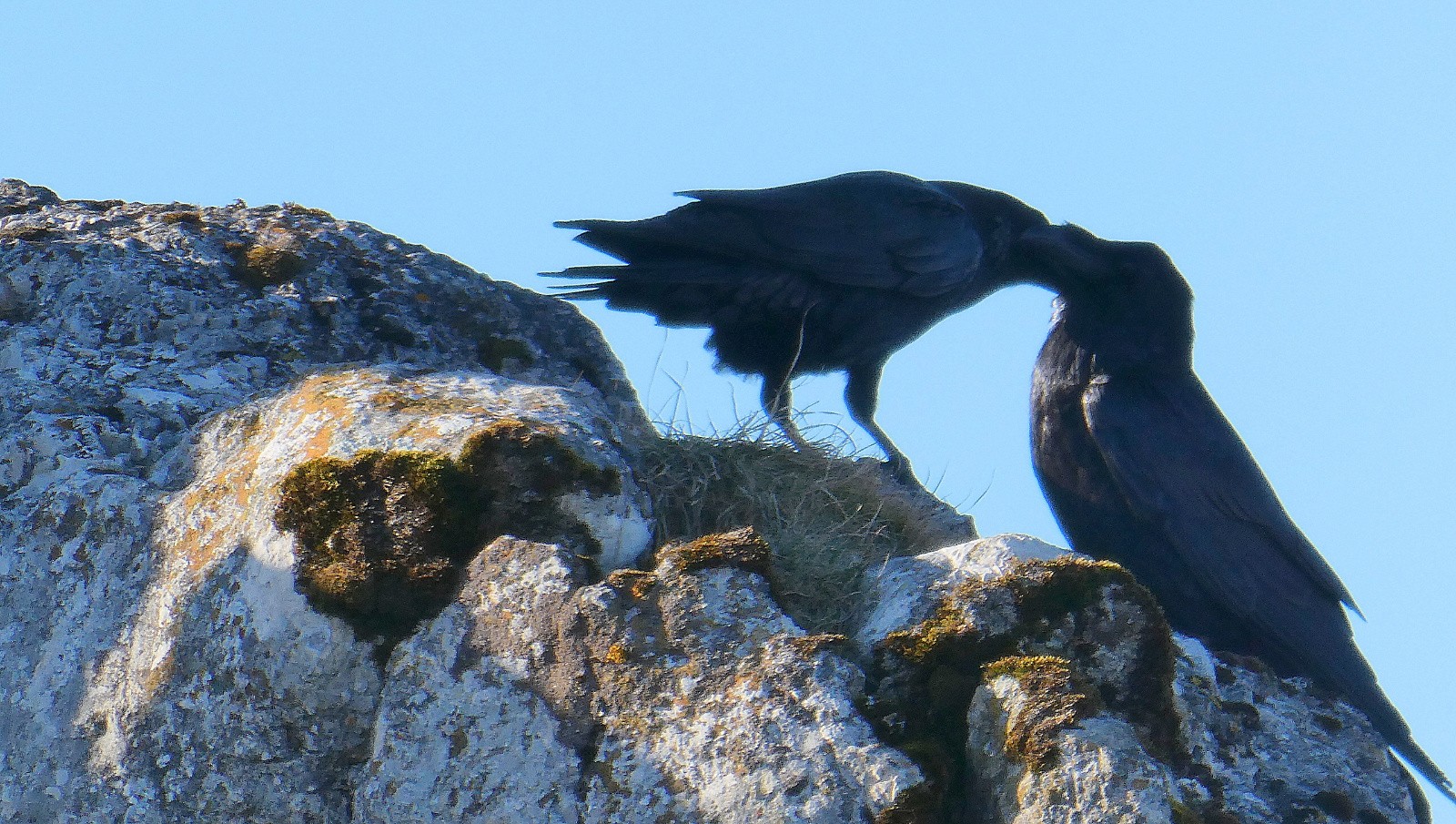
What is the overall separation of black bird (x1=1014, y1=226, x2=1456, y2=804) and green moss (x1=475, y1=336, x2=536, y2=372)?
7.22ft

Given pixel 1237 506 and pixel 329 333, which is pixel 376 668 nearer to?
pixel 329 333

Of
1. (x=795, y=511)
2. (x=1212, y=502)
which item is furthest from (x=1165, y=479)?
(x=795, y=511)

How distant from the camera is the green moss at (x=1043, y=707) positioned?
103 inches

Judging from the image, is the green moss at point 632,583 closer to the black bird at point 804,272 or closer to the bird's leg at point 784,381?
the bird's leg at point 784,381

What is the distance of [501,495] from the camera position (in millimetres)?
3203

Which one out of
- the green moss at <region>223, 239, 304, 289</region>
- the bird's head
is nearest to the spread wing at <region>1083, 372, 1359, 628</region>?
the bird's head

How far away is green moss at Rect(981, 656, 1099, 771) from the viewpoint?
2604 mm

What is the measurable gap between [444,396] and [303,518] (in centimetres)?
49

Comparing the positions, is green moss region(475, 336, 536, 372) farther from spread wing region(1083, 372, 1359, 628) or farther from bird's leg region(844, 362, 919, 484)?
spread wing region(1083, 372, 1359, 628)

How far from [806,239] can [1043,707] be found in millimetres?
3458

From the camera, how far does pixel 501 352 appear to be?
4551mm

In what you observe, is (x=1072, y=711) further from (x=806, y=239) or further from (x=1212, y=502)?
(x=806, y=239)

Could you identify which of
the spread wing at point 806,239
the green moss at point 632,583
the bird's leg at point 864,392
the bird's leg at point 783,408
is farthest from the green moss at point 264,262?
the bird's leg at point 864,392

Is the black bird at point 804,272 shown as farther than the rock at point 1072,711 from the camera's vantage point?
Yes
